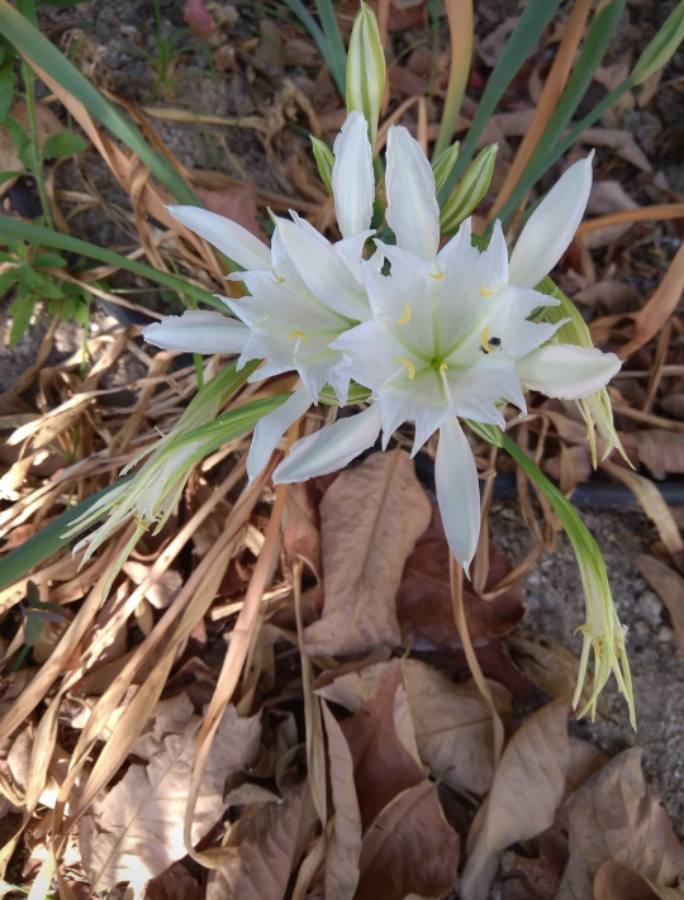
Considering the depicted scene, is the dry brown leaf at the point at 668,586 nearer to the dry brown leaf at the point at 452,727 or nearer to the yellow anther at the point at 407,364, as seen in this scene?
the dry brown leaf at the point at 452,727

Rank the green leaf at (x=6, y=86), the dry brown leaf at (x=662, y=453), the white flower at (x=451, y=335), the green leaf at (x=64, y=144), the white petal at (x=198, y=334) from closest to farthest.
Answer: the white flower at (x=451, y=335) → the white petal at (x=198, y=334) → the green leaf at (x=6, y=86) → the green leaf at (x=64, y=144) → the dry brown leaf at (x=662, y=453)

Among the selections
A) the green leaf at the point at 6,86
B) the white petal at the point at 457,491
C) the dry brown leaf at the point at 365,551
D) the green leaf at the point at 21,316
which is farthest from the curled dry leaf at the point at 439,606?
the green leaf at the point at 6,86

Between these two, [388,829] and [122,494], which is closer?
[122,494]

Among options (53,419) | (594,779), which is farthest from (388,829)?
(53,419)

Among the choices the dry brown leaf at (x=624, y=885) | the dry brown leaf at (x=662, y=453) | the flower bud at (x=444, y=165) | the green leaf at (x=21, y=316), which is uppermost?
the flower bud at (x=444, y=165)

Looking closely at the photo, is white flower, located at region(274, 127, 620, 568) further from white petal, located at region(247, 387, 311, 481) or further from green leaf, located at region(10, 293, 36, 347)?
green leaf, located at region(10, 293, 36, 347)

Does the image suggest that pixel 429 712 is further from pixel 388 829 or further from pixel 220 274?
pixel 220 274

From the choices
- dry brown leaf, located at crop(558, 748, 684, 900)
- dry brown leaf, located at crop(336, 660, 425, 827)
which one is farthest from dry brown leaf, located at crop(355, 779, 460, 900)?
dry brown leaf, located at crop(558, 748, 684, 900)
